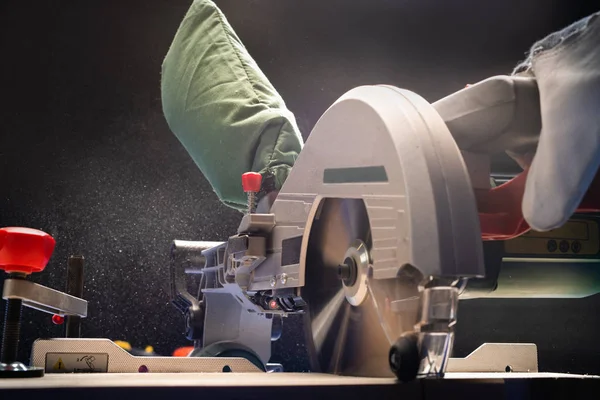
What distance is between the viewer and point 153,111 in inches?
150

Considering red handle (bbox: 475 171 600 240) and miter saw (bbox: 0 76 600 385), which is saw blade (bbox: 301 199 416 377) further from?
red handle (bbox: 475 171 600 240)

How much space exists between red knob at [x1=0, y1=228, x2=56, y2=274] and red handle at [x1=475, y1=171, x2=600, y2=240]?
80 cm

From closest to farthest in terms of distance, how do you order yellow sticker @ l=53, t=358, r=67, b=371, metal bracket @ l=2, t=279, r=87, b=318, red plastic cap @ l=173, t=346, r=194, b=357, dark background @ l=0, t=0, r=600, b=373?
1. metal bracket @ l=2, t=279, r=87, b=318
2. yellow sticker @ l=53, t=358, r=67, b=371
3. red plastic cap @ l=173, t=346, r=194, b=357
4. dark background @ l=0, t=0, r=600, b=373

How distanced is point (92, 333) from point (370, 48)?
2177mm

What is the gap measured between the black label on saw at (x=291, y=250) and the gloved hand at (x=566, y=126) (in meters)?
0.50

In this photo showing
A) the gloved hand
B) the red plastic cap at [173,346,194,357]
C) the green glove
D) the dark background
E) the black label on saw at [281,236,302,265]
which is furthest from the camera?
the dark background

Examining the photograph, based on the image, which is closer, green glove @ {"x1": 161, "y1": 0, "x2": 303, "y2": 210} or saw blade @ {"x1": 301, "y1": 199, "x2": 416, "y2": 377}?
saw blade @ {"x1": 301, "y1": 199, "x2": 416, "y2": 377}

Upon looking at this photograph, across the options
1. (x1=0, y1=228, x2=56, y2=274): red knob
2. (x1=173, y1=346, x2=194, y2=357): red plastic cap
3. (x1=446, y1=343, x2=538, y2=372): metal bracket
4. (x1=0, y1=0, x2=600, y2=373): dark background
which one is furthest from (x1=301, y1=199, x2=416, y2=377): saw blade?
(x1=0, y1=0, x2=600, y2=373): dark background

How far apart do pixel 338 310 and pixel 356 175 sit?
0.97ft

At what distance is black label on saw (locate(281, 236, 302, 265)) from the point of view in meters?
1.46

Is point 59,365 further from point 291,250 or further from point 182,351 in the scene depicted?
point 182,351

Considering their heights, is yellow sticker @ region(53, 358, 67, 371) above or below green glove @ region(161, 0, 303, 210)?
below

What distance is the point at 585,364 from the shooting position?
3637mm

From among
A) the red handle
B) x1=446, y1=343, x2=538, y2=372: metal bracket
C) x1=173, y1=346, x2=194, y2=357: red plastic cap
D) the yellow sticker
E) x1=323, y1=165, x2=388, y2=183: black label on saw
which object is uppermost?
x1=323, y1=165, x2=388, y2=183: black label on saw
